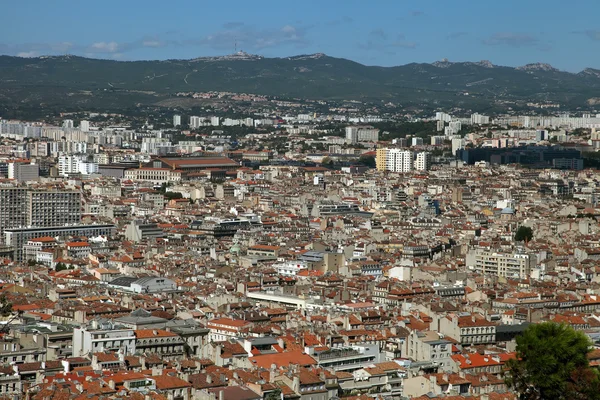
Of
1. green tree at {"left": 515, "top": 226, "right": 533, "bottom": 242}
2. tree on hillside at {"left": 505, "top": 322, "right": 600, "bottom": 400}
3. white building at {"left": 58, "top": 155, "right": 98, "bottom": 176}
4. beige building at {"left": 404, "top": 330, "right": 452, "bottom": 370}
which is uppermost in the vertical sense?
tree on hillside at {"left": 505, "top": 322, "right": 600, "bottom": 400}

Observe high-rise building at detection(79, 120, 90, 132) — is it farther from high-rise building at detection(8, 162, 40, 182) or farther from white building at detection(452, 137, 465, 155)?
high-rise building at detection(8, 162, 40, 182)

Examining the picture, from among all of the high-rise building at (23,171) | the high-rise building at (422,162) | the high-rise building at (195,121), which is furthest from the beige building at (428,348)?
the high-rise building at (195,121)

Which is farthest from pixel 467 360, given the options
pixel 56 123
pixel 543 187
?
pixel 56 123

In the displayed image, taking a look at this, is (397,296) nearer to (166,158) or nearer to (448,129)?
(166,158)

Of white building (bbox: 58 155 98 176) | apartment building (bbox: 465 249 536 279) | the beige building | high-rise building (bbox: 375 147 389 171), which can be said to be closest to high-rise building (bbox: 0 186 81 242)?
apartment building (bbox: 465 249 536 279)

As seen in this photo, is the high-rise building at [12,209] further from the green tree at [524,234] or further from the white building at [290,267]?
the green tree at [524,234]

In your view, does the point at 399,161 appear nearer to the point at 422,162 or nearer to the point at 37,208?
the point at 422,162
